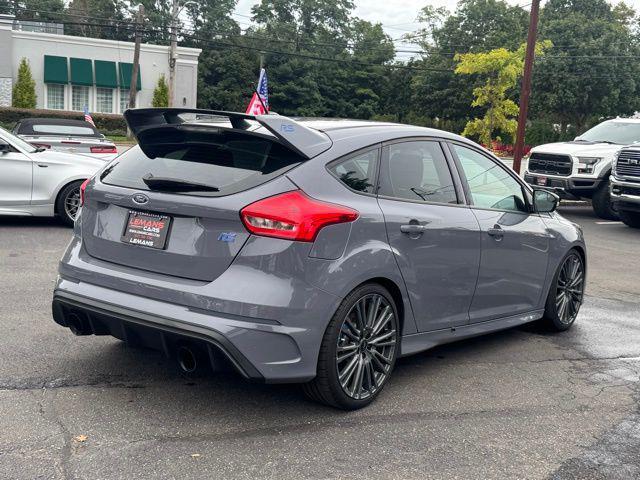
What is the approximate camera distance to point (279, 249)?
12.7ft

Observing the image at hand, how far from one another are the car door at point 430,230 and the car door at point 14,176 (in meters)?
7.02

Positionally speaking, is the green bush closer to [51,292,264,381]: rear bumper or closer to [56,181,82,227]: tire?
[56,181,82,227]: tire

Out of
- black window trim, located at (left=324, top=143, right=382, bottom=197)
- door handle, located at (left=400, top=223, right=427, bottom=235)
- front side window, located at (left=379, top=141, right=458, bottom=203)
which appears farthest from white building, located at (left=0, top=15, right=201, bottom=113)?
door handle, located at (left=400, top=223, right=427, bottom=235)

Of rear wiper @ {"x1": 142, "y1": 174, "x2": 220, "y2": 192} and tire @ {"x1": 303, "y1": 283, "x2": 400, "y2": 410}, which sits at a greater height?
rear wiper @ {"x1": 142, "y1": 174, "x2": 220, "y2": 192}

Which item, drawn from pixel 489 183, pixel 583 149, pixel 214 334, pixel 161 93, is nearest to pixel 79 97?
pixel 161 93

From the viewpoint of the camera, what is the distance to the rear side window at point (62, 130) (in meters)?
15.7

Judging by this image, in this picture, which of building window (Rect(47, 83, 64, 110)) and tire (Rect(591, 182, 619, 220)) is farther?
building window (Rect(47, 83, 64, 110))

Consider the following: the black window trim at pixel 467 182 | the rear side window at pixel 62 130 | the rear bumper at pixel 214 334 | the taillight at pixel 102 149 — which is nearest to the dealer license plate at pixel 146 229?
the rear bumper at pixel 214 334

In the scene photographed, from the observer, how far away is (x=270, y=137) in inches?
162

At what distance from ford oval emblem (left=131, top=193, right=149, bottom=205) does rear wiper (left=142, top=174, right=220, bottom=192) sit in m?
0.07

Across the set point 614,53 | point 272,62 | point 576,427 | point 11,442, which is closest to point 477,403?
point 576,427

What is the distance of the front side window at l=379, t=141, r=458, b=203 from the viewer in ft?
15.2

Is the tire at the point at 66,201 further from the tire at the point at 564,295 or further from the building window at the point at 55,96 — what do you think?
the building window at the point at 55,96

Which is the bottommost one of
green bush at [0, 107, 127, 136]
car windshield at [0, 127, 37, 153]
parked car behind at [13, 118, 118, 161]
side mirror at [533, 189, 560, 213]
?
green bush at [0, 107, 127, 136]
